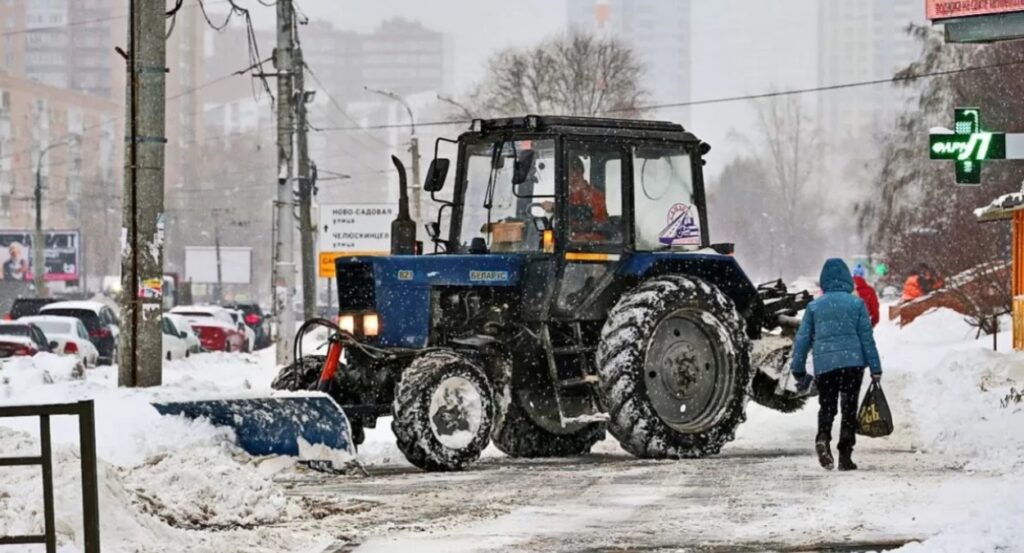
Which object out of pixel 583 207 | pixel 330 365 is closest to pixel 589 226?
pixel 583 207

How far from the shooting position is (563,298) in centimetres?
1518

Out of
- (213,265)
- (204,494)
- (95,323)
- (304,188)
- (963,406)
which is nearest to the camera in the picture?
(204,494)

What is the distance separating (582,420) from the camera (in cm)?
1505

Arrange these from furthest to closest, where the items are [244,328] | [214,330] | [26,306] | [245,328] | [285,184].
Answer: [245,328] < [244,328] < [214,330] < [26,306] < [285,184]

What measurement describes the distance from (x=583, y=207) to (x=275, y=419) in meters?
3.24

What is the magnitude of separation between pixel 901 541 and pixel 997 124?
149ft

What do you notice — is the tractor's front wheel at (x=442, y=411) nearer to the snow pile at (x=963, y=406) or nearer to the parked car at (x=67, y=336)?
the snow pile at (x=963, y=406)

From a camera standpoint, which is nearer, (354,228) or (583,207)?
(583,207)

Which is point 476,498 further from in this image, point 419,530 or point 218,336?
point 218,336

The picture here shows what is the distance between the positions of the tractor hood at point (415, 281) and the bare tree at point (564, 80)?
55.5 meters

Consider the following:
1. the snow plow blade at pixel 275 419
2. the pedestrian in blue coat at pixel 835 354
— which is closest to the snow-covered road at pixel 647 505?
the pedestrian in blue coat at pixel 835 354

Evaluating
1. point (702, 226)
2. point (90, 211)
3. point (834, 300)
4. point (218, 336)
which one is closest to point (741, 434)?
point (702, 226)

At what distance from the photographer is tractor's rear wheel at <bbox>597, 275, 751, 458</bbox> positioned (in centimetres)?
1490

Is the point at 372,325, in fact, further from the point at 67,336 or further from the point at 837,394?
the point at 67,336
